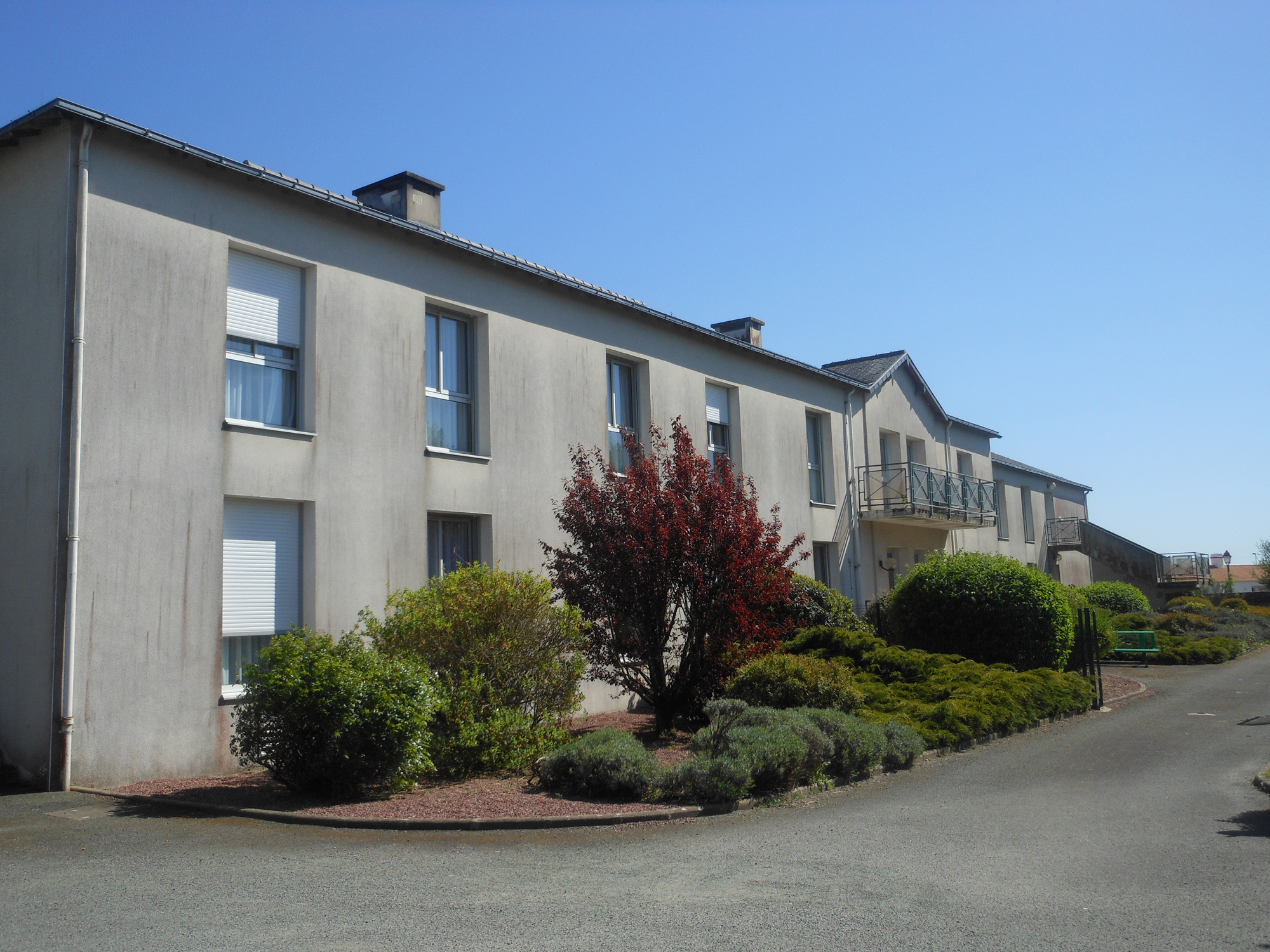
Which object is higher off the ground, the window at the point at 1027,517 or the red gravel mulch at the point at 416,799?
the window at the point at 1027,517

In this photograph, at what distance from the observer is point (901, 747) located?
1052 cm

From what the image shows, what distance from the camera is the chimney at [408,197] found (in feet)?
49.6

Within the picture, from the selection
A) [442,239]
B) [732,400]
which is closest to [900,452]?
[732,400]

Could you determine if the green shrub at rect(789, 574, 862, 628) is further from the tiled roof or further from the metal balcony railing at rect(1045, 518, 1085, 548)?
the metal balcony railing at rect(1045, 518, 1085, 548)

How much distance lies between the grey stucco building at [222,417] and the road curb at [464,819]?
5.29ft

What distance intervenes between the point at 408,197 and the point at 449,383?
3.06 metres

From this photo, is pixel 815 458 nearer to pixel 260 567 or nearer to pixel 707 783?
pixel 260 567

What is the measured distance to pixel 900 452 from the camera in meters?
26.2

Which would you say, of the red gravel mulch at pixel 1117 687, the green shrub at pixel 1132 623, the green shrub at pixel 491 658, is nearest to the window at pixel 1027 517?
the green shrub at pixel 1132 623

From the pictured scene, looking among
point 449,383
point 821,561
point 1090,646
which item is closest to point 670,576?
point 449,383

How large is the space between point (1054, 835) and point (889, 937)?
3.00 meters

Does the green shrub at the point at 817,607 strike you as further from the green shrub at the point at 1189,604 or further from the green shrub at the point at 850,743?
the green shrub at the point at 1189,604

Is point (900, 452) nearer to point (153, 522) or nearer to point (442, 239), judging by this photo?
point (442, 239)

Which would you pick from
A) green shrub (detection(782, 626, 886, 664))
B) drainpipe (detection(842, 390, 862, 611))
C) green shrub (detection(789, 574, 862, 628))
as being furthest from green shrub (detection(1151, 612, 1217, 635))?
green shrub (detection(782, 626, 886, 664))
